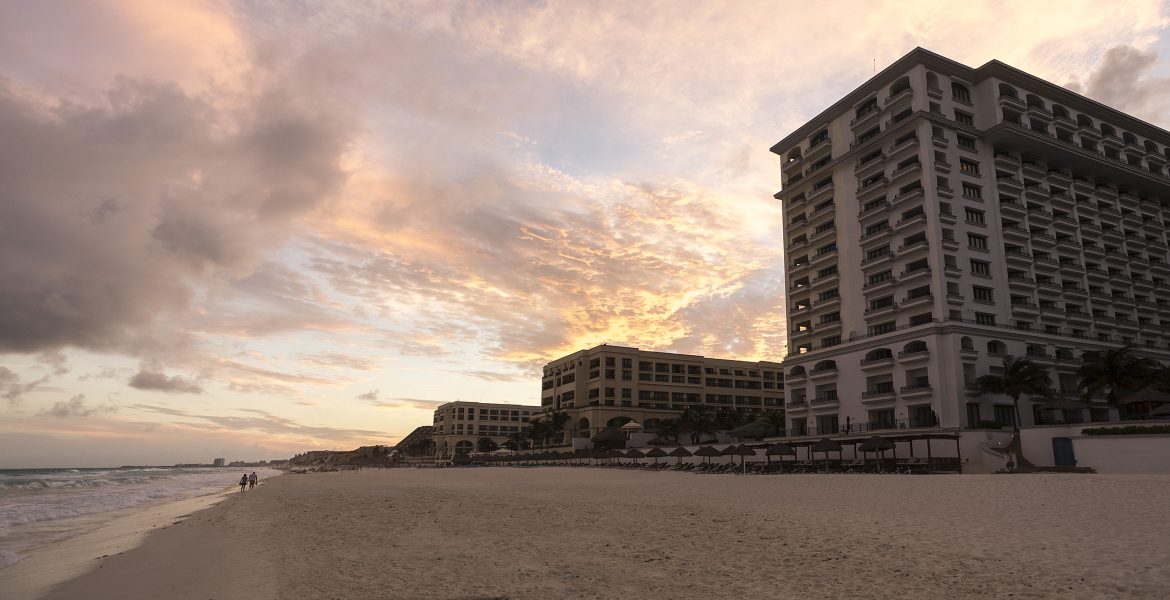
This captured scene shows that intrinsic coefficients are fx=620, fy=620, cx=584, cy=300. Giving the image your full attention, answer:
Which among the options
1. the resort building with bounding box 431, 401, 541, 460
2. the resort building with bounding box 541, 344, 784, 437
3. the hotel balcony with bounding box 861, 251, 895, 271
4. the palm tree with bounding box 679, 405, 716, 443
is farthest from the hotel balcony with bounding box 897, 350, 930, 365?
the resort building with bounding box 431, 401, 541, 460

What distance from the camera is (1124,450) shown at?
3647 centimetres

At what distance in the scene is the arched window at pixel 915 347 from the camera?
58.5 meters

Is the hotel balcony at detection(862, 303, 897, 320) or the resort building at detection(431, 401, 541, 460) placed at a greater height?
the hotel balcony at detection(862, 303, 897, 320)

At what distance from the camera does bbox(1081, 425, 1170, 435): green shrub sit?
3556 cm

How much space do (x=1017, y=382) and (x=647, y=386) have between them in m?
74.5

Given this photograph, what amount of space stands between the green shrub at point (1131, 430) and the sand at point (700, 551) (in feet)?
40.2

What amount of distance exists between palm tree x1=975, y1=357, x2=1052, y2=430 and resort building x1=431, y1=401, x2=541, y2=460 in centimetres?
13438

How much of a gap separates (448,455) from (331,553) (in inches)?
6420

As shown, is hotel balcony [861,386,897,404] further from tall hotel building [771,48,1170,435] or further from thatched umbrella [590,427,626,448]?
thatched umbrella [590,427,626,448]

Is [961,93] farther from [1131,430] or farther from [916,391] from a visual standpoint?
[1131,430]

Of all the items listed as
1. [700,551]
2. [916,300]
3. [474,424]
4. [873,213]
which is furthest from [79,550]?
[474,424]

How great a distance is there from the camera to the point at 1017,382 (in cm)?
5250

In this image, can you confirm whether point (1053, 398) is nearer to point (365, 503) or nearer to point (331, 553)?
point (365, 503)

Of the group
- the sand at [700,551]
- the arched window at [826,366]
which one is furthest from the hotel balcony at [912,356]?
the sand at [700,551]
